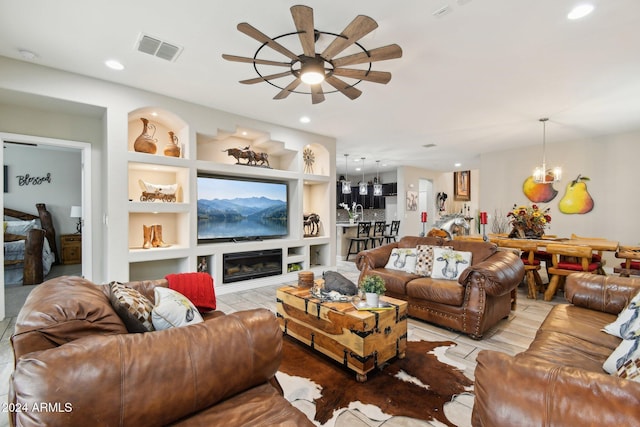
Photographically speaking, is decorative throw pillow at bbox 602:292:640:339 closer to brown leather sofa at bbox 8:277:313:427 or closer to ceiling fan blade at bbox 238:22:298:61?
brown leather sofa at bbox 8:277:313:427

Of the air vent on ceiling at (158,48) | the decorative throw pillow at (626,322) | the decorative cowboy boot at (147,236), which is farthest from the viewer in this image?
the decorative cowboy boot at (147,236)

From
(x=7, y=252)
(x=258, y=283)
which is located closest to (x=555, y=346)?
(x=258, y=283)

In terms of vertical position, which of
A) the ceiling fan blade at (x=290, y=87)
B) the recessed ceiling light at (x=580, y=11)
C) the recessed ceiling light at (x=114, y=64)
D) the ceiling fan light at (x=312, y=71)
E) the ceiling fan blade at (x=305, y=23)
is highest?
the recessed ceiling light at (x=114, y=64)

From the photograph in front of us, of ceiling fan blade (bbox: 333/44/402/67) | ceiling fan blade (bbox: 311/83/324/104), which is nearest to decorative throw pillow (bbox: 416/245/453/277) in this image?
ceiling fan blade (bbox: 311/83/324/104)

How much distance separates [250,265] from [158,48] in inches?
127

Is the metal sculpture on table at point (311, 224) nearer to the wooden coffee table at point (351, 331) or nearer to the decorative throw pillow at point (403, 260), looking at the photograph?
the decorative throw pillow at point (403, 260)

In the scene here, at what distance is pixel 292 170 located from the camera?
5285 millimetres

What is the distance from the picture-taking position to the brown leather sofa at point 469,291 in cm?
271

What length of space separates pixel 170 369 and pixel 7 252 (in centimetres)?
593

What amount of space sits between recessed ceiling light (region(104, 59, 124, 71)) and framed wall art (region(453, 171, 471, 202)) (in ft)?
36.8

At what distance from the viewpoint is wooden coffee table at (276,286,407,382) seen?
2062 mm

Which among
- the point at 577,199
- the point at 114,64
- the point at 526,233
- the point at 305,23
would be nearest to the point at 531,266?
the point at 526,233

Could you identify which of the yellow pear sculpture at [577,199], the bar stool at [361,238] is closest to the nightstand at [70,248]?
the bar stool at [361,238]

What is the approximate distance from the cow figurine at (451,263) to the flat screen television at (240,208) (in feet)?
9.46
